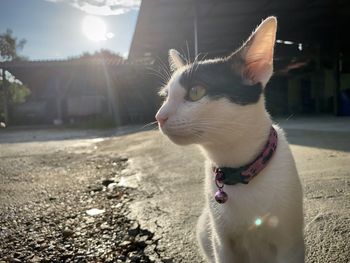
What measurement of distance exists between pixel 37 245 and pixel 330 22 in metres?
12.9

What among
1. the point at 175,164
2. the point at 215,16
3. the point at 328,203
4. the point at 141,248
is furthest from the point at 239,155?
the point at 215,16

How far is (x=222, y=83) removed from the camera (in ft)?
5.62

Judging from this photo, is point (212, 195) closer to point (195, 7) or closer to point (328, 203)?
point (328, 203)

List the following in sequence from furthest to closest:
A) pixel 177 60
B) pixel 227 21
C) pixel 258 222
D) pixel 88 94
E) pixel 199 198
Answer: pixel 88 94
pixel 227 21
pixel 199 198
pixel 177 60
pixel 258 222

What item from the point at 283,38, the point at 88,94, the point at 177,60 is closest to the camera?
the point at 177,60

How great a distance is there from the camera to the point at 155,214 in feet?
9.07

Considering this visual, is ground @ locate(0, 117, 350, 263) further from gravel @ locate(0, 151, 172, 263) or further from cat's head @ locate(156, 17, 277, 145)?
cat's head @ locate(156, 17, 277, 145)

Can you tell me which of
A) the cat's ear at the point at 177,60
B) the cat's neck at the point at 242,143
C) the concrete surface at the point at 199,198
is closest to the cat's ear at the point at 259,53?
the cat's neck at the point at 242,143

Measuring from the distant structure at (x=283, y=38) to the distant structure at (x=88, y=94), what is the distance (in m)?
1.35

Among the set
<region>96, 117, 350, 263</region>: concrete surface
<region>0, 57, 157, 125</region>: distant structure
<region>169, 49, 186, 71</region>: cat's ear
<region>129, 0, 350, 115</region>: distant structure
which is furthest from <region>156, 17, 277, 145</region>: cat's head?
<region>0, 57, 157, 125</region>: distant structure

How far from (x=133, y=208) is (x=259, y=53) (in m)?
1.80

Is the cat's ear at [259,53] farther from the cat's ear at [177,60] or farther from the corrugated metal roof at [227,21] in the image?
the corrugated metal roof at [227,21]

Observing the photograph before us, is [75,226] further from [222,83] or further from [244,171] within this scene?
[222,83]

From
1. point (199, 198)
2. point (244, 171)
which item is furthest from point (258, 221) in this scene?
point (199, 198)
